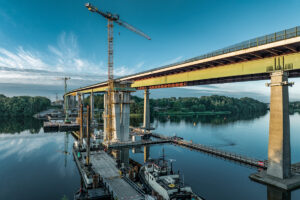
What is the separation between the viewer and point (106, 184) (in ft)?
90.7

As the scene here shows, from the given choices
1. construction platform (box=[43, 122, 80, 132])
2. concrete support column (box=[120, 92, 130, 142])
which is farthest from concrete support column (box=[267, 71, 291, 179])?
construction platform (box=[43, 122, 80, 132])

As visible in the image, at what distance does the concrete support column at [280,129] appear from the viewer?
2850cm

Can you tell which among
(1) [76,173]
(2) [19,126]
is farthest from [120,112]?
(2) [19,126]

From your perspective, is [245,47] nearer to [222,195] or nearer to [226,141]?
[222,195]

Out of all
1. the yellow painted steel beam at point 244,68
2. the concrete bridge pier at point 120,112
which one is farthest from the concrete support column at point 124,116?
the yellow painted steel beam at point 244,68

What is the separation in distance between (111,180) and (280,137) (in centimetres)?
2575

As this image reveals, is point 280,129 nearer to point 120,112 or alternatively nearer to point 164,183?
point 164,183

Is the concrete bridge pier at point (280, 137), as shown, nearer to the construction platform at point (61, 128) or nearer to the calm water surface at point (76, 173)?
the calm water surface at point (76, 173)

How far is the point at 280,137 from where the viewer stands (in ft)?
94.1

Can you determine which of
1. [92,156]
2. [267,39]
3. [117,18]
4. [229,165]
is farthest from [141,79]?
[267,39]

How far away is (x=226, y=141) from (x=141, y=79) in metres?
37.9

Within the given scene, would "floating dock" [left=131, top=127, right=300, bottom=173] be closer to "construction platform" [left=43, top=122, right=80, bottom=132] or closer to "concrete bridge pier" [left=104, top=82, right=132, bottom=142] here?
"concrete bridge pier" [left=104, top=82, right=132, bottom=142]

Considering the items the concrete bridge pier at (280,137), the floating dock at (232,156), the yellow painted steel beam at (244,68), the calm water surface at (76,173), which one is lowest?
the calm water surface at (76,173)

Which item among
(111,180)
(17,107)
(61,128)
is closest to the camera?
(111,180)
